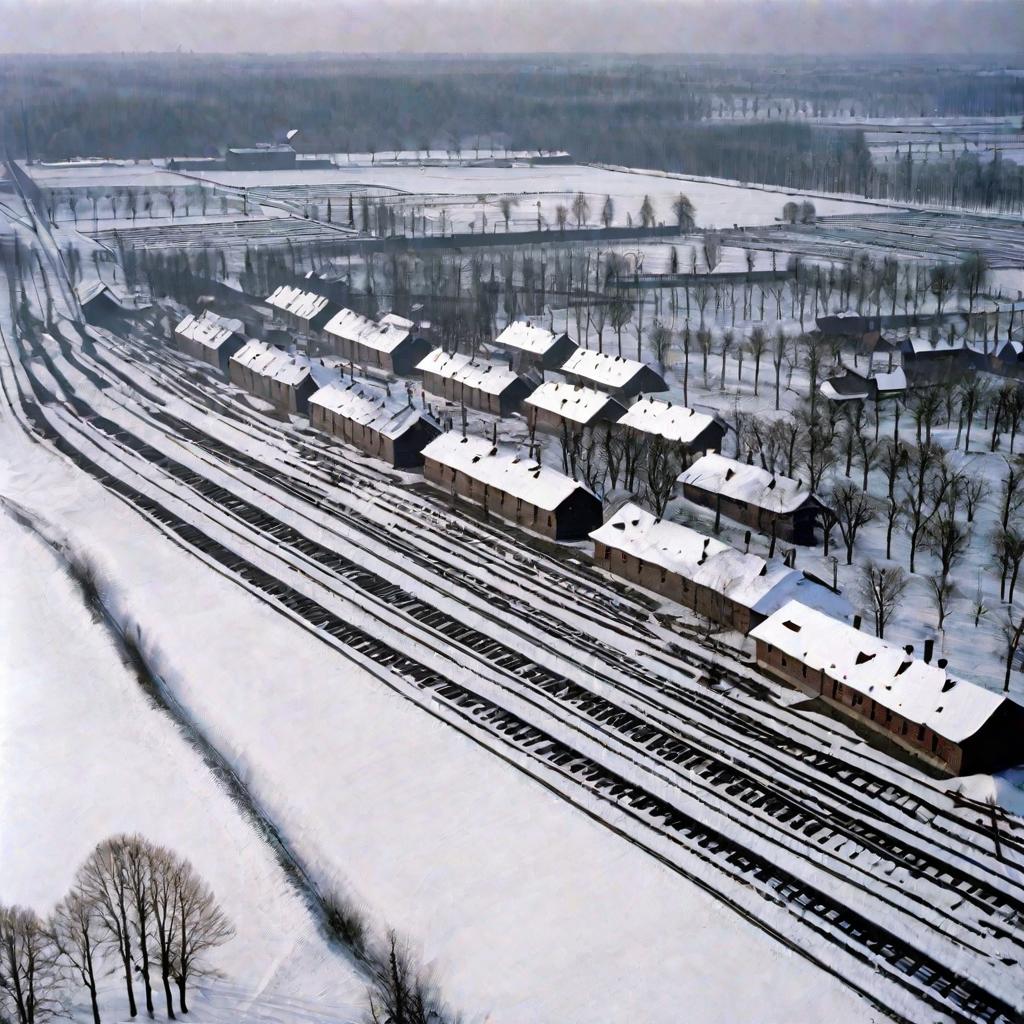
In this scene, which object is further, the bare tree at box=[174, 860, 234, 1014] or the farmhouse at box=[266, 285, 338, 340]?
the farmhouse at box=[266, 285, 338, 340]

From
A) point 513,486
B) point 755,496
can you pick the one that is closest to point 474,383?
point 513,486

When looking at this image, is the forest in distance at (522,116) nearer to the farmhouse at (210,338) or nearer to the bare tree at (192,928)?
the farmhouse at (210,338)

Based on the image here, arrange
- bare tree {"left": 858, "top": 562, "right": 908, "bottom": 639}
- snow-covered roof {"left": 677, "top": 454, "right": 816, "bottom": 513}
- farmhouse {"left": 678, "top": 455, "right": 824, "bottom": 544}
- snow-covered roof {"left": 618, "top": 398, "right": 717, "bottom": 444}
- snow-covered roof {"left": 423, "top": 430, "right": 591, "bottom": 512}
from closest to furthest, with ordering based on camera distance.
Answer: bare tree {"left": 858, "top": 562, "right": 908, "bottom": 639} < farmhouse {"left": 678, "top": 455, "right": 824, "bottom": 544} < snow-covered roof {"left": 677, "top": 454, "right": 816, "bottom": 513} < snow-covered roof {"left": 423, "top": 430, "right": 591, "bottom": 512} < snow-covered roof {"left": 618, "top": 398, "right": 717, "bottom": 444}

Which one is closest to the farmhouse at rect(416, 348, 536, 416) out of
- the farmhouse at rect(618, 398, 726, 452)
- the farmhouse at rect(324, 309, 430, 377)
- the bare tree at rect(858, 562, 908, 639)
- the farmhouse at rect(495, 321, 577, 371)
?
the farmhouse at rect(324, 309, 430, 377)

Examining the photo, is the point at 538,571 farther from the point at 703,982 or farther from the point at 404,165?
the point at 404,165

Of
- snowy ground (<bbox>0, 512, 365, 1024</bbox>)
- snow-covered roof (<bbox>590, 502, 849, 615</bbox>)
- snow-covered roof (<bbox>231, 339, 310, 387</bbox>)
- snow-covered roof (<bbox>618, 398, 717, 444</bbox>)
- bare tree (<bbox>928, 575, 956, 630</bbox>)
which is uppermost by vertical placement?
snow-covered roof (<bbox>231, 339, 310, 387</bbox>)

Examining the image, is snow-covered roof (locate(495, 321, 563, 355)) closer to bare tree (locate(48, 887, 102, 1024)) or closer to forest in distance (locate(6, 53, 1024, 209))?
bare tree (locate(48, 887, 102, 1024))

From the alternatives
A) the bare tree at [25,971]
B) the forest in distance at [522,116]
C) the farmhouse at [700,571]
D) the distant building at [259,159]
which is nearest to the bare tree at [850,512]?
the farmhouse at [700,571]
